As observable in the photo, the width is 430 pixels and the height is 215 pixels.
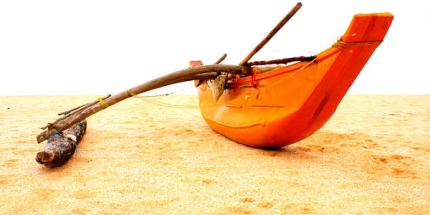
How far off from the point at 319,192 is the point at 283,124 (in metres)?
0.88

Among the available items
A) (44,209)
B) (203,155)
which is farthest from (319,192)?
(44,209)

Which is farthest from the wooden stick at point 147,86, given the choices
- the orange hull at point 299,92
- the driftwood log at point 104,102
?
the orange hull at point 299,92

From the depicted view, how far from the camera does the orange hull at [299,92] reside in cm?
271

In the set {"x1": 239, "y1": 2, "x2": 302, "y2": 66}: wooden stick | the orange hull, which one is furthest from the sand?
{"x1": 239, "y1": 2, "x2": 302, "y2": 66}: wooden stick

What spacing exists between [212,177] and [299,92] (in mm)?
1136

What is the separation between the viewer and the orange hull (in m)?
2.71

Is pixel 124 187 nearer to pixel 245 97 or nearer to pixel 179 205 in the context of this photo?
pixel 179 205

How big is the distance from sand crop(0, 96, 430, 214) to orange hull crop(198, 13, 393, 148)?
0.28 m

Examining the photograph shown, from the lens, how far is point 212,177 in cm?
302

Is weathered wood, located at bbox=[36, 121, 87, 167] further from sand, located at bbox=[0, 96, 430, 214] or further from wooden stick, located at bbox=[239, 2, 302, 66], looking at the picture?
wooden stick, located at bbox=[239, 2, 302, 66]

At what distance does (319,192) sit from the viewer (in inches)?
106

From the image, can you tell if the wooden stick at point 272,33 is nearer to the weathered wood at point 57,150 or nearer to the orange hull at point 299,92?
the orange hull at point 299,92

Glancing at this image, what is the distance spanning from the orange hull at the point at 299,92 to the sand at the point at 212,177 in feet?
0.91

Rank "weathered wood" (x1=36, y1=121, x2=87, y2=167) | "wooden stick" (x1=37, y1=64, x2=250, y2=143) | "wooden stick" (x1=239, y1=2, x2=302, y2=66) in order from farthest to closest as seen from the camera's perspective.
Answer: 1. "wooden stick" (x1=37, y1=64, x2=250, y2=143)
2. "wooden stick" (x1=239, y1=2, x2=302, y2=66)
3. "weathered wood" (x1=36, y1=121, x2=87, y2=167)
